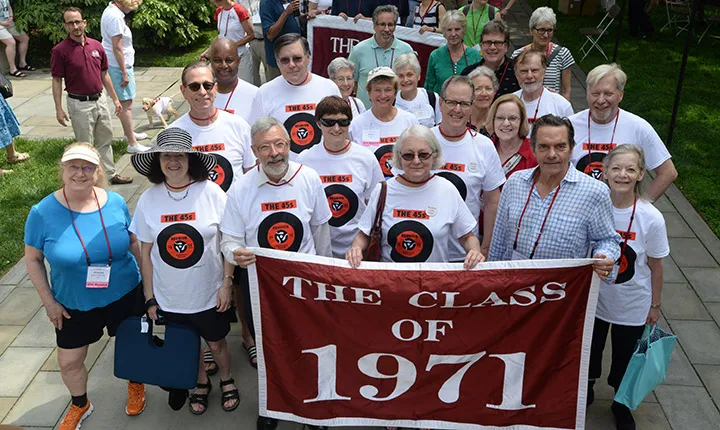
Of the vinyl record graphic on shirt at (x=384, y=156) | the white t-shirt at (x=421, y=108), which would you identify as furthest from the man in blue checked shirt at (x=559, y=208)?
the white t-shirt at (x=421, y=108)

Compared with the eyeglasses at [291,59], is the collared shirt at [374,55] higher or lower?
lower

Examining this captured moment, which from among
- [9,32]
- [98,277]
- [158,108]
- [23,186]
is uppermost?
[9,32]

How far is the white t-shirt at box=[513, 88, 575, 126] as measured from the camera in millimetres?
5395

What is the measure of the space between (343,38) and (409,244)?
4564 millimetres

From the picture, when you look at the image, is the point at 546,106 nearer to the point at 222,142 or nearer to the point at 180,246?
the point at 222,142

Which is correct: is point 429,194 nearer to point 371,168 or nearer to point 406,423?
point 371,168

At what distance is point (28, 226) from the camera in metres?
4.11

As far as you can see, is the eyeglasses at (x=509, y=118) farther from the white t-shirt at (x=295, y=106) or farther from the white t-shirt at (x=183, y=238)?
the white t-shirt at (x=183, y=238)

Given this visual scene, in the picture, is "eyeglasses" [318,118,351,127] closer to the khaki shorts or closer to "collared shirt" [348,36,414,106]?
"collared shirt" [348,36,414,106]

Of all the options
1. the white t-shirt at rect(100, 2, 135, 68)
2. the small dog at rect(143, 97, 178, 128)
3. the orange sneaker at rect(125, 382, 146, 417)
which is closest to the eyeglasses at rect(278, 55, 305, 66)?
the orange sneaker at rect(125, 382, 146, 417)

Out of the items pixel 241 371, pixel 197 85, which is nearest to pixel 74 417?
pixel 241 371

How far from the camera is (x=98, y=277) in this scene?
4.15 metres

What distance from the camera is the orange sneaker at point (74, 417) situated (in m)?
4.44

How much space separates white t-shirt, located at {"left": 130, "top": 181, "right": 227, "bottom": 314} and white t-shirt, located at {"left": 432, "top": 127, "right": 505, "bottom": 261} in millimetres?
1506
